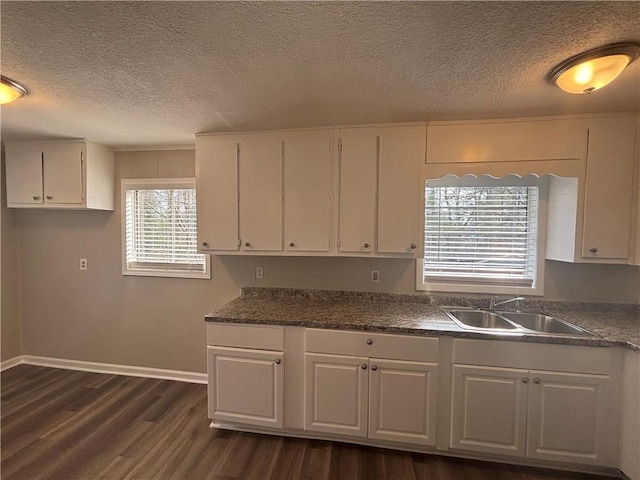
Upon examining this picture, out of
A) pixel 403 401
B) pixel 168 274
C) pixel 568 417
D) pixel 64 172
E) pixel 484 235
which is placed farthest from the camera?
pixel 168 274

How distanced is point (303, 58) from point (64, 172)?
8.45 feet

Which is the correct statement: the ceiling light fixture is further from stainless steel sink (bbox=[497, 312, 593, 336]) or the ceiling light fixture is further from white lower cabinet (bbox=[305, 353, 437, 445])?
stainless steel sink (bbox=[497, 312, 593, 336])

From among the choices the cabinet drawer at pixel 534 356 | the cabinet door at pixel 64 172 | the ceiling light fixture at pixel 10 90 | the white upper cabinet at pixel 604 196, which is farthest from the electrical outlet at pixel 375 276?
the cabinet door at pixel 64 172

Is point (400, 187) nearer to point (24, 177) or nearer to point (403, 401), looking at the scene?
point (403, 401)

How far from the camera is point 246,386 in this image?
2.01 meters

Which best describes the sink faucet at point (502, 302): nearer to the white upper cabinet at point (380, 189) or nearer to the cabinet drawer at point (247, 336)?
the white upper cabinet at point (380, 189)

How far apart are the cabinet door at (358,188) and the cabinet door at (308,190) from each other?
4.5 inches

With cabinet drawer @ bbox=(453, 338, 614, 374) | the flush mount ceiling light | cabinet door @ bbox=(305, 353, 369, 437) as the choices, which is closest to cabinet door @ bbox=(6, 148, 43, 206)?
cabinet door @ bbox=(305, 353, 369, 437)

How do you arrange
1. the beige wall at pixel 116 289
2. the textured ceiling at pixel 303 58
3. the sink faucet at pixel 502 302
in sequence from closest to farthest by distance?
the textured ceiling at pixel 303 58 < the sink faucet at pixel 502 302 < the beige wall at pixel 116 289

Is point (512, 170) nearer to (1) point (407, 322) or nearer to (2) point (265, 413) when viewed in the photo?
(1) point (407, 322)

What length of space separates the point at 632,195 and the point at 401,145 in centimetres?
154

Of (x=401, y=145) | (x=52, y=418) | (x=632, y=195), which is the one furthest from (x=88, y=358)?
(x=632, y=195)

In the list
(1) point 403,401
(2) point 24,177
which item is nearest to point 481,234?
(1) point 403,401

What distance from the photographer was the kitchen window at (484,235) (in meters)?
2.26
